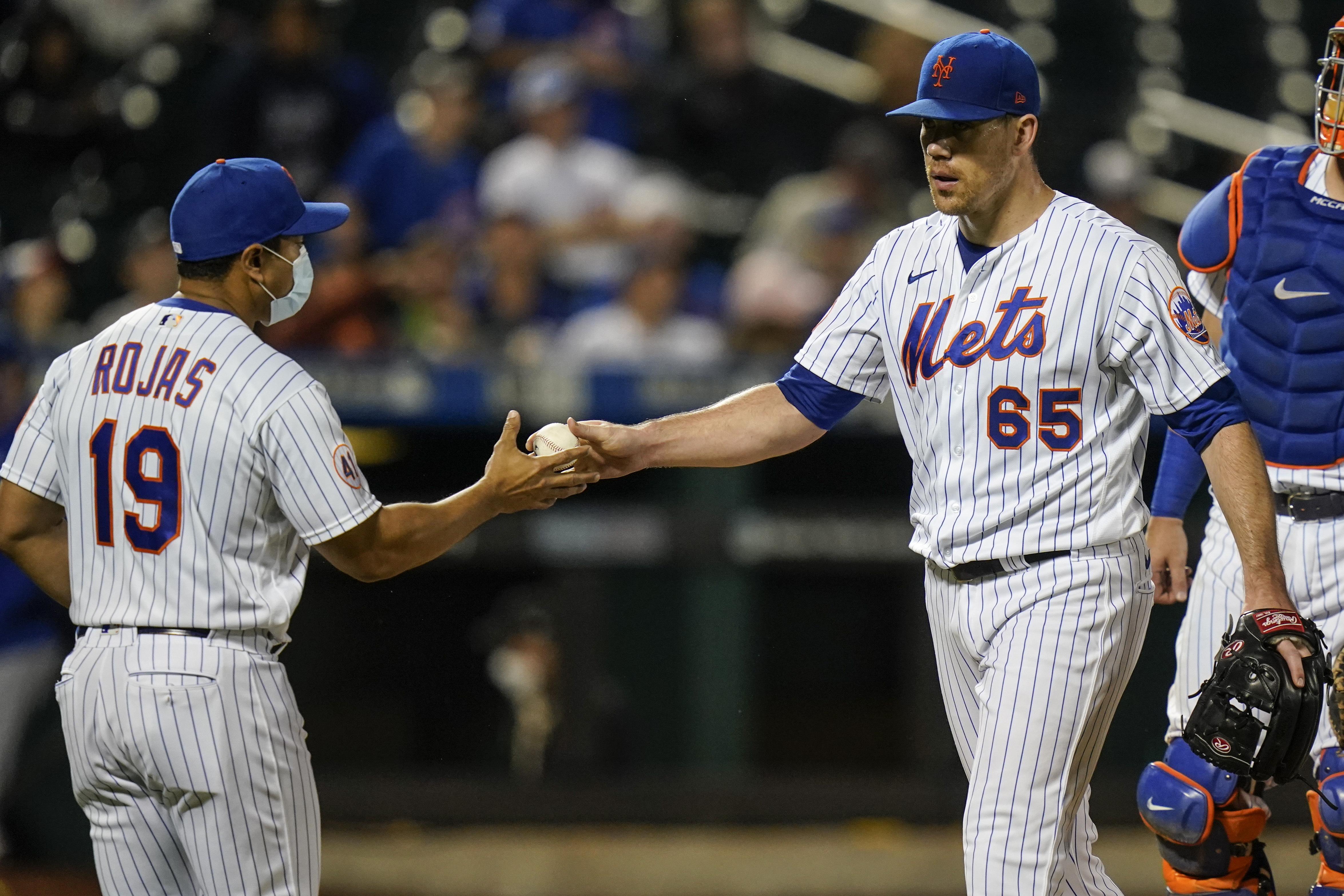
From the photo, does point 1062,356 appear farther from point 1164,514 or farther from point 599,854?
point 599,854

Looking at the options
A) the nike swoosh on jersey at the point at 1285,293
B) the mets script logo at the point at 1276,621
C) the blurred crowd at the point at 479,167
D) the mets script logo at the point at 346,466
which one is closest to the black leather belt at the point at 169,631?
the mets script logo at the point at 346,466

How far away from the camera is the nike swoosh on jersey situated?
3697 mm

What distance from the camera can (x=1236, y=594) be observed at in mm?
3732

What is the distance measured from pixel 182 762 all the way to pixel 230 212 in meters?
1.12

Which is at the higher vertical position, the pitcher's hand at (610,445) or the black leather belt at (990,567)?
the pitcher's hand at (610,445)

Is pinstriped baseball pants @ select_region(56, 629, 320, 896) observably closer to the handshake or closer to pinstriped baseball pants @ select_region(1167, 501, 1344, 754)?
the handshake

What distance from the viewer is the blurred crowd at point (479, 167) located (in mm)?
6941

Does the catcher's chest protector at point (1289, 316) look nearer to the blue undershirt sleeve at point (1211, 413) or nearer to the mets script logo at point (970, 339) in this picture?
the blue undershirt sleeve at point (1211, 413)

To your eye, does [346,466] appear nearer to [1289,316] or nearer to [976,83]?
[976,83]

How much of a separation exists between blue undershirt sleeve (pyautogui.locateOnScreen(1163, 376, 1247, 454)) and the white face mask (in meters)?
1.86

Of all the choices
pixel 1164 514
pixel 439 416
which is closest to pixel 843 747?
pixel 439 416

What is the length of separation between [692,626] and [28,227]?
3.96m

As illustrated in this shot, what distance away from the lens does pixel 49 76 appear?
26.6 feet

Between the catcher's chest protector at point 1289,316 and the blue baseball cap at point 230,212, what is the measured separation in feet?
7.16
